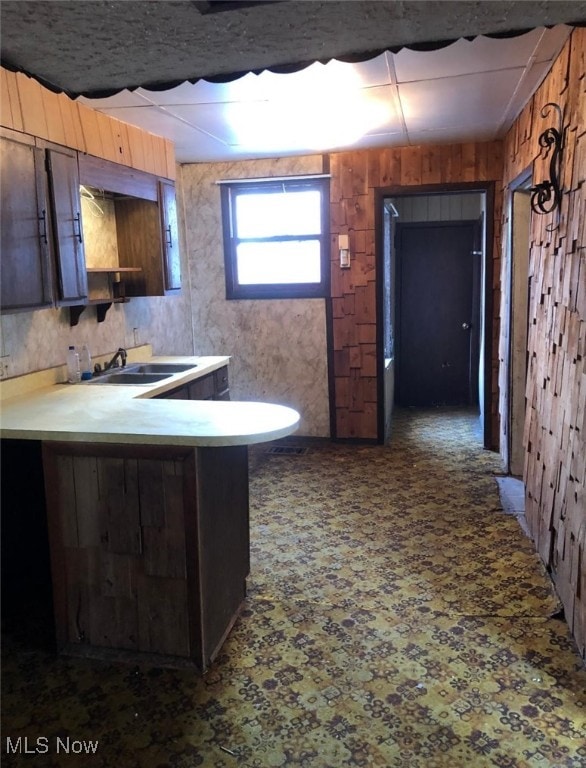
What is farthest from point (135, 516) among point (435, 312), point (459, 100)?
point (435, 312)

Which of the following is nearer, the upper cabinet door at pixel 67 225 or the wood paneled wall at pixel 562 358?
the wood paneled wall at pixel 562 358

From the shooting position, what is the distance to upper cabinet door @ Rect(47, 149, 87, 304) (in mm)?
2916

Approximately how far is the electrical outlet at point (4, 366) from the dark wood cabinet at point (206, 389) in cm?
76

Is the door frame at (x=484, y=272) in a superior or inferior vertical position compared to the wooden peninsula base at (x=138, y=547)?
superior

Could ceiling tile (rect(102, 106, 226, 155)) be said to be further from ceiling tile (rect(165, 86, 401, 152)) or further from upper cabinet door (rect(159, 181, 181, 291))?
upper cabinet door (rect(159, 181, 181, 291))

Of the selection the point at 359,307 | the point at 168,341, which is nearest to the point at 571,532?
the point at 359,307

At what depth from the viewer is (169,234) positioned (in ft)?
13.1

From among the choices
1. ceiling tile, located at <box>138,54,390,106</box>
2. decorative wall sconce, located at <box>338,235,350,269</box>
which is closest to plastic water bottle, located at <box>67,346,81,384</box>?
ceiling tile, located at <box>138,54,390,106</box>

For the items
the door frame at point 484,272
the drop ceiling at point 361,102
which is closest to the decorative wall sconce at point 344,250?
the door frame at point 484,272

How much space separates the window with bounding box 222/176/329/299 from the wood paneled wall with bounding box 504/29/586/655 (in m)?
2.00

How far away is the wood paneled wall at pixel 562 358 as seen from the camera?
2350 millimetres

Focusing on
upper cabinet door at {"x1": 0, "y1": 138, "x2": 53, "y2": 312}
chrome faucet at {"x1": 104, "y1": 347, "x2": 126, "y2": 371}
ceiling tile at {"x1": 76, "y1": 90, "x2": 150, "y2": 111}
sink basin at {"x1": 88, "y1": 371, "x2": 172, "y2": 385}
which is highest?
ceiling tile at {"x1": 76, "y1": 90, "x2": 150, "y2": 111}

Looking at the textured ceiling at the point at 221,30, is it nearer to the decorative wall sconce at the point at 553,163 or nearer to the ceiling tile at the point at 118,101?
the decorative wall sconce at the point at 553,163

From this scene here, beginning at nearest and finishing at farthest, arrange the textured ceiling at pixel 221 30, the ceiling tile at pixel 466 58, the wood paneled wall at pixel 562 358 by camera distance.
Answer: the textured ceiling at pixel 221 30 → the wood paneled wall at pixel 562 358 → the ceiling tile at pixel 466 58
